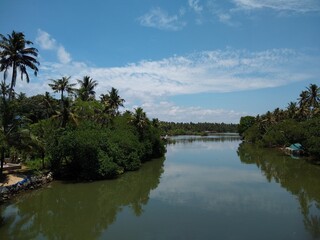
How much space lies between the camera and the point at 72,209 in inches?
784

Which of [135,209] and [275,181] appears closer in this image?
[135,209]

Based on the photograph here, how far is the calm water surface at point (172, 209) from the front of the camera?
15.2m

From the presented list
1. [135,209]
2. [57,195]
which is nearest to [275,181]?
[135,209]

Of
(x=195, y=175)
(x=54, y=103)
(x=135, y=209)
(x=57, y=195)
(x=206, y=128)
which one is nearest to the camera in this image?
(x=135, y=209)

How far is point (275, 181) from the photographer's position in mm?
29375

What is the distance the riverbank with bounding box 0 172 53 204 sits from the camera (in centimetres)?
2158

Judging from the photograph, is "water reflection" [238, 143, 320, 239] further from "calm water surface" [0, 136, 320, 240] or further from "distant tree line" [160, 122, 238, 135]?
"distant tree line" [160, 122, 238, 135]

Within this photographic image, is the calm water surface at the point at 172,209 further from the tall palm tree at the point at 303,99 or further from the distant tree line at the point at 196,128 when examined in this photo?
the distant tree line at the point at 196,128

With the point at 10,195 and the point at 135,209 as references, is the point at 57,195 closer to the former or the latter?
the point at 10,195

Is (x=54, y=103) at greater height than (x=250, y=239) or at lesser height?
greater

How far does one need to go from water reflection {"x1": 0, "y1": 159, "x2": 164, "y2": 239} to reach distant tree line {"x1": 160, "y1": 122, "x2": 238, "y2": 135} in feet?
363

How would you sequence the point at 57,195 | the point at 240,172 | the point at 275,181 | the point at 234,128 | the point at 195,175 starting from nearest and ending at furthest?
1. the point at 57,195
2. the point at 275,181
3. the point at 195,175
4. the point at 240,172
5. the point at 234,128

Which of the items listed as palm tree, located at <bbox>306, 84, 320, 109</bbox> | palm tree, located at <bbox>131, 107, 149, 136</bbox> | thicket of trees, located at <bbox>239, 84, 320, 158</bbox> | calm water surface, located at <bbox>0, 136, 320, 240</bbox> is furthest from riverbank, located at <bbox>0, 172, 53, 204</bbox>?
palm tree, located at <bbox>306, 84, 320, 109</bbox>

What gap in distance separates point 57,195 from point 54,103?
18.7 metres
